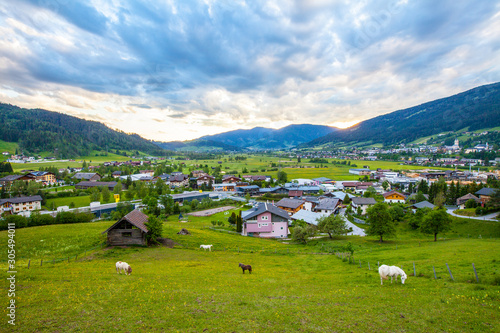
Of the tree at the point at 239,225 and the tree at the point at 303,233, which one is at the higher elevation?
the tree at the point at 303,233

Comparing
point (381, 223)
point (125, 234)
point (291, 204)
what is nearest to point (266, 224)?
point (381, 223)

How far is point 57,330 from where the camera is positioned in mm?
8711

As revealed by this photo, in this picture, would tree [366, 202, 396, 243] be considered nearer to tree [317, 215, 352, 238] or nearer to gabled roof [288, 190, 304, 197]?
tree [317, 215, 352, 238]

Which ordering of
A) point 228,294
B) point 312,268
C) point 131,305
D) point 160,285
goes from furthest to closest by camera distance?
point 312,268 → point 160,285 → point 228,294 → point 131,305

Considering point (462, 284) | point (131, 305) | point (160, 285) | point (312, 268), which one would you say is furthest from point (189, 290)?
point (462, 284)

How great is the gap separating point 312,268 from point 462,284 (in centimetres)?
1089

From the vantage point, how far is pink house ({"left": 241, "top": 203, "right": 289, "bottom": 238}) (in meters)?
45.8

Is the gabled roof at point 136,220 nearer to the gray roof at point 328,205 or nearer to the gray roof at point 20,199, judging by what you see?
the gray roof at point 328,205

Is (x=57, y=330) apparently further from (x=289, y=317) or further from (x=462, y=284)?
(x=462, y=284)

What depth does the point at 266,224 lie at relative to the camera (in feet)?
151

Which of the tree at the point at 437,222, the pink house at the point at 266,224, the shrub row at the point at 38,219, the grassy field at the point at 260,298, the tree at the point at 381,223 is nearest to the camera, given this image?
the grassy field at the point at 260,298

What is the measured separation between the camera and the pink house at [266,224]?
45812mm

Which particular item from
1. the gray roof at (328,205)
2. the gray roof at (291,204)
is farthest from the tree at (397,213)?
the gray roof at (291,204)

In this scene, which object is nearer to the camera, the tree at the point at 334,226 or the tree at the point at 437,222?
the tree at the point at 437,222
